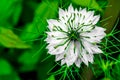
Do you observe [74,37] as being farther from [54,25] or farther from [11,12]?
[11,12]

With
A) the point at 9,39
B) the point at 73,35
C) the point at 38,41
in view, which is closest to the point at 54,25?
the point at 73,35

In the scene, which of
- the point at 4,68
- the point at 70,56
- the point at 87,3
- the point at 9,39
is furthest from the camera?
the point at 4,68

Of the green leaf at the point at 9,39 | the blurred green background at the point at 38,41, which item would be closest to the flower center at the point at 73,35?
the blurred green background at the point at 38,41

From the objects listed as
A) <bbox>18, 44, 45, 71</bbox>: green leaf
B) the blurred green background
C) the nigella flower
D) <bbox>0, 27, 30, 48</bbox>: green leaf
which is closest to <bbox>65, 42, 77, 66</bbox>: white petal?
the nigella flower

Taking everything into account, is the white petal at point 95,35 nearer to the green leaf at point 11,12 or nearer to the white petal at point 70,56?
the white petal at point 70,56

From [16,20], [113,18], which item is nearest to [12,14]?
[16,20]

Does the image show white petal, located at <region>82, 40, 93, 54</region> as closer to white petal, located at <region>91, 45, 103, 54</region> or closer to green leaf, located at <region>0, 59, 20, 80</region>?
white petal, located at <region>91, 45, 103, 54</region>

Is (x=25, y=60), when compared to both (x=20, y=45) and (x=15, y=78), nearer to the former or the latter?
(x=15, y=78)
